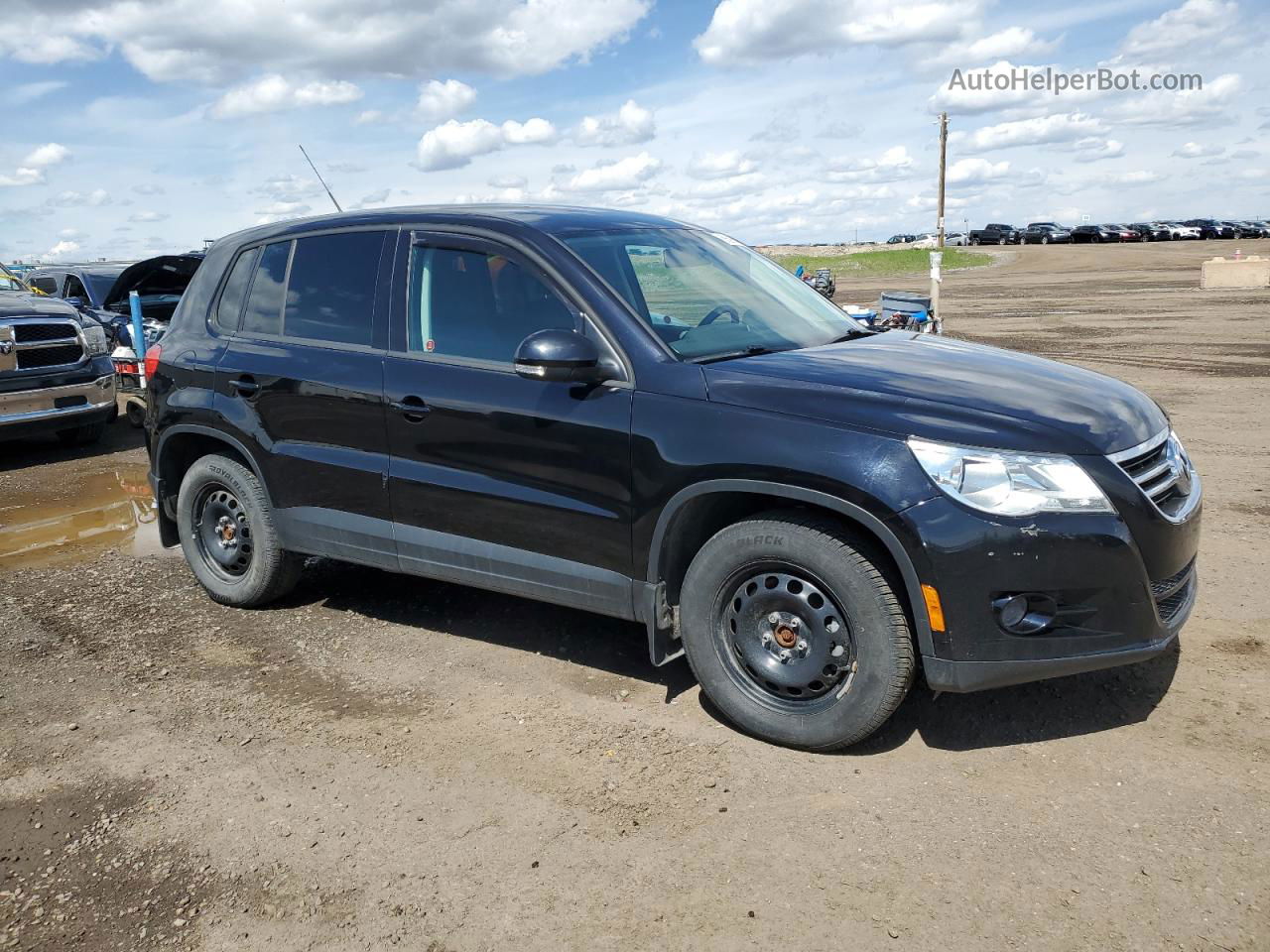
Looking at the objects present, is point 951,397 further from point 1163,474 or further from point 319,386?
point 319,386

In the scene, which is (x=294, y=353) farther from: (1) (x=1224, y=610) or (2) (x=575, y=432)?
(1) (x=1224, y=610)

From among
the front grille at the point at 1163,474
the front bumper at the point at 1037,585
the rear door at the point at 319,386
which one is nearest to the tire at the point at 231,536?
the rear door at the point at 319,386

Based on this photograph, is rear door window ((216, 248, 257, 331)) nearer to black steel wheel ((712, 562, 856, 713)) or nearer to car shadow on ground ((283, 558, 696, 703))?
car shadow on ground ((283, 558, 696, 703))

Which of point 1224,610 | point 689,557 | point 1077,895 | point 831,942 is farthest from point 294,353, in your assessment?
point 1224,610

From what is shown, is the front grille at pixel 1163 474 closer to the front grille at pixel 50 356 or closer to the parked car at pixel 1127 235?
the front grille at pixel 50 356

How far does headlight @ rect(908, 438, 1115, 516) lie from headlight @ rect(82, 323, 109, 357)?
9159 mm

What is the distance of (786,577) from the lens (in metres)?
3.77

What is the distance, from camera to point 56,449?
425 inches

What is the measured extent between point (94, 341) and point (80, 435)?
41.7 inches

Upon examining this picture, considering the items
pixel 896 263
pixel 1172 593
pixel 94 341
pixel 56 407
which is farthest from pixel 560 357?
pixel 896 263

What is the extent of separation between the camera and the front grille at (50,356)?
32.1 feet

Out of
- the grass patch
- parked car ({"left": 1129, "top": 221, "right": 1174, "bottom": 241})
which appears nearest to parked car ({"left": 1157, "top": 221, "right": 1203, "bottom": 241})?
parked car ({"left": 1129, "top": 221, "right": 1174, "bottom": 241})

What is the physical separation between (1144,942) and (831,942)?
78 cm

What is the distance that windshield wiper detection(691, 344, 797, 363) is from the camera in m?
4.13
